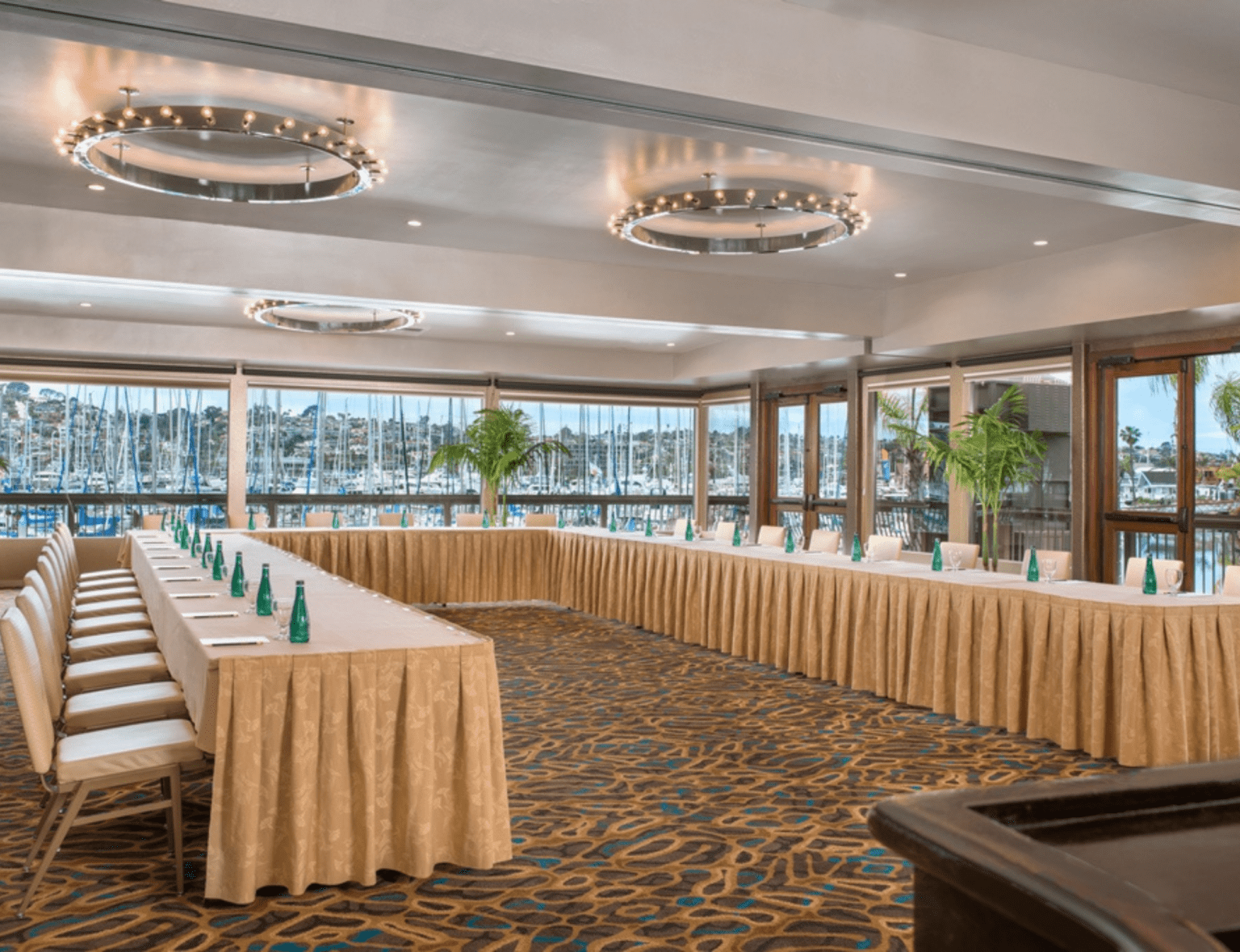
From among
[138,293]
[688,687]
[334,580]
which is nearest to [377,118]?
[334,580]

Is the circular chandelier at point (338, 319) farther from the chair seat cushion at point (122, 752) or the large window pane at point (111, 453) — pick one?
the chair seat cushion at point (122, 752)

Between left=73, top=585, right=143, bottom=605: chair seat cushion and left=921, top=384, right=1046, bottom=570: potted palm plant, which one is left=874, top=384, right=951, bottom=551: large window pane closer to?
left=921, top=384, right=1046, bottom=570: potted palm plant

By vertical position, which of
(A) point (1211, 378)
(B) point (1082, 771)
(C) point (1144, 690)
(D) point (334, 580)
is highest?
(A) point (1211, 378)

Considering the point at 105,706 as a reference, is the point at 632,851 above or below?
below

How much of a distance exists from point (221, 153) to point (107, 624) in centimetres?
291

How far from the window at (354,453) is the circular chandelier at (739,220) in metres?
7.82

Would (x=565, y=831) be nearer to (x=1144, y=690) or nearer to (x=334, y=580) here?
(x=334, y=580)

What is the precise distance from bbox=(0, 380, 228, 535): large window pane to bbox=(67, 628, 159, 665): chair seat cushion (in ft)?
28.2

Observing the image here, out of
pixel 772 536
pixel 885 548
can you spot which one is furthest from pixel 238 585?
pixel 772 536

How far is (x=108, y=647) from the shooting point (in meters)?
5.59

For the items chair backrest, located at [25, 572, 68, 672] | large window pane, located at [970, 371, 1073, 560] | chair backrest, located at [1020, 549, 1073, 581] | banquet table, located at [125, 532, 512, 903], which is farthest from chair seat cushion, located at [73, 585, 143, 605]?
large window pane, located at [970, 371, 1073, 560]

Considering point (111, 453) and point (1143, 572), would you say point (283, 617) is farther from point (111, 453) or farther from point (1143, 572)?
point (111, 453)

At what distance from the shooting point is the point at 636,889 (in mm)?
3525

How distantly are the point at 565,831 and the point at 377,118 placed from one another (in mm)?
3700
